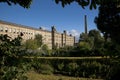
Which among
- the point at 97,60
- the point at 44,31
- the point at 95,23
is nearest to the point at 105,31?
the point at 95,23

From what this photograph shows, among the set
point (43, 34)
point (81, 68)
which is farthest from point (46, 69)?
point (43, 34)

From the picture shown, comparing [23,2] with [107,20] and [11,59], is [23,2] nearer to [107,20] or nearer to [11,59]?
[11,59]

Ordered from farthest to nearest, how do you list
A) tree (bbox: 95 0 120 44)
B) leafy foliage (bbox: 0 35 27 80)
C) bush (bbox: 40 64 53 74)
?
tree (bbox: 95 0 120 44) → bush (bbox: 40 64 53 74) → leafy foliage (bbox: 0 35 27 80)

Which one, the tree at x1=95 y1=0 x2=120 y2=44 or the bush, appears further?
the tree at x1=95 y1=0 x2=120 y2=44

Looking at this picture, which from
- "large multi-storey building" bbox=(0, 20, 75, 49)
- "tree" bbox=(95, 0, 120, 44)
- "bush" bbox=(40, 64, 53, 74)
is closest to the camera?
"bush" bbox=(40, 64, 53, 74)

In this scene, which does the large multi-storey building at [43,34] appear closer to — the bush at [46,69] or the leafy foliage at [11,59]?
the bush at [46,69]

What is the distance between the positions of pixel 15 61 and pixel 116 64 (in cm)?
232

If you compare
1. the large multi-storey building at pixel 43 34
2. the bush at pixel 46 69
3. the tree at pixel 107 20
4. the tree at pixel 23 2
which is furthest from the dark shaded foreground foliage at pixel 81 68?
the large multi-storey building at pixel 43 34

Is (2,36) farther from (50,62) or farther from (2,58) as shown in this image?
(50,62)

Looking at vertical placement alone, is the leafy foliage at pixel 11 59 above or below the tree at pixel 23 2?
below

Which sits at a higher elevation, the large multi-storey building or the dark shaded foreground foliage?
the large multi-storey building

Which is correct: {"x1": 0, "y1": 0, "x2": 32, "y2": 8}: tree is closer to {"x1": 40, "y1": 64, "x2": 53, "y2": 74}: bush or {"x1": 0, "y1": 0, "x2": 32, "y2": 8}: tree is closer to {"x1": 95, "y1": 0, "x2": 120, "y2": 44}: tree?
{"x1": 40, "y1": 64, "x2": 53, "y2": 74}: bush

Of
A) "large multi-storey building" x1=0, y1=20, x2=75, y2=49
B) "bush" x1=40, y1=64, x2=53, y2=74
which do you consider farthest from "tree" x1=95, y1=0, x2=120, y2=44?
"large multi-storey building" x1=0, y1=20, x2=75, y2=49

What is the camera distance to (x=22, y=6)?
5.14 metres
